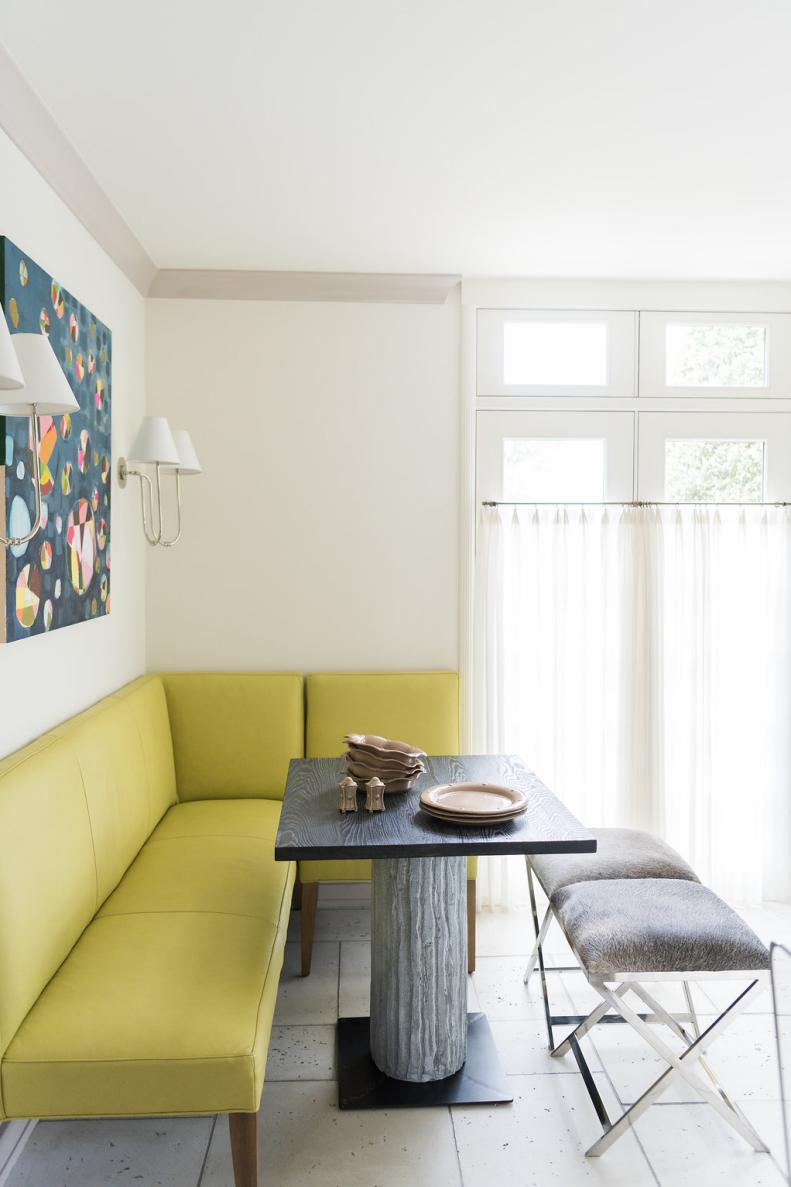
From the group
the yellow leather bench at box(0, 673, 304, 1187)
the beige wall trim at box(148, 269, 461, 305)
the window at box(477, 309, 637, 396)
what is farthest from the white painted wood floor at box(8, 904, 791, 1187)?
the beige wall trim at box(148, 269, 461, 305)

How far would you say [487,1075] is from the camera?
2.36m

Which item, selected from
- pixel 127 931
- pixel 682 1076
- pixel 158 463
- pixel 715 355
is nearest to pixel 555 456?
pixel 715 355

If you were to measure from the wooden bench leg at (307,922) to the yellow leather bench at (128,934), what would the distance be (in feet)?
0.89

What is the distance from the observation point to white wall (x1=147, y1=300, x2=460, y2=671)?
3.52m

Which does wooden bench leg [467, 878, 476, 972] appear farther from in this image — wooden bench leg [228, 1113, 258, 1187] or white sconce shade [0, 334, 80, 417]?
white sconce shade [0, 334, 80, 417]

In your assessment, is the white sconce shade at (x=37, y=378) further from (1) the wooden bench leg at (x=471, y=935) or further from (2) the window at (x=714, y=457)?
(2) the window at (x=714, y=457)

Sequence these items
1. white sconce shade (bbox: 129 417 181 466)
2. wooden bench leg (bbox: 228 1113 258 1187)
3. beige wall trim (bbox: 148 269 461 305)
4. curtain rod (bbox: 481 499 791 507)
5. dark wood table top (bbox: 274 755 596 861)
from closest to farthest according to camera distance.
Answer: wooden bench leg (bbox: 228 1113 258 1187), dark wood table top (bbox: 274 755 596 861), white sconce shade (bbox: 129 417 181 466), beige wall trim (bbox: 148 269 461 305), curtain rod (bbox: 481 499 791 507)

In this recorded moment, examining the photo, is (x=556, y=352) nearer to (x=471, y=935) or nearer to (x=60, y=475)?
(x=60, y=475)

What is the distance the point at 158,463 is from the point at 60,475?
58 cm

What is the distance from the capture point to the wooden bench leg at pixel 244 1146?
71.6 inches

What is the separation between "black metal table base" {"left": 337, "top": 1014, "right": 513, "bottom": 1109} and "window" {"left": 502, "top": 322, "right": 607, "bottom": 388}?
8.21 ft

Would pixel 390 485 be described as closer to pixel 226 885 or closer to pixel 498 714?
pixel 498 714

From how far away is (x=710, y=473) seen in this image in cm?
363

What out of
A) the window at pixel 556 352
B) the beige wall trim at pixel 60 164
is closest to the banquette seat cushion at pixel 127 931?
the beige wall trim at pixel 60 164
